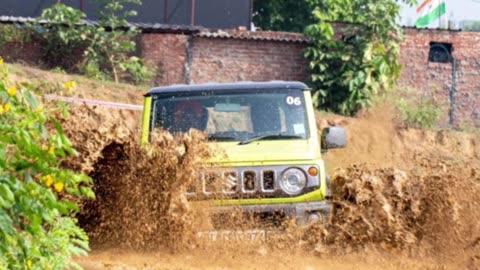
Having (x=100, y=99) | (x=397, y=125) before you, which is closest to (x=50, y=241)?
(x=100, y=99)

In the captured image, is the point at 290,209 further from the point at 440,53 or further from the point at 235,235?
the point at 440,53

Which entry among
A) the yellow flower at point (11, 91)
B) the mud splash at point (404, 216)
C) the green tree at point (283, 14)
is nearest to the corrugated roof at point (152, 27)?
the green tree at point (283, 14)

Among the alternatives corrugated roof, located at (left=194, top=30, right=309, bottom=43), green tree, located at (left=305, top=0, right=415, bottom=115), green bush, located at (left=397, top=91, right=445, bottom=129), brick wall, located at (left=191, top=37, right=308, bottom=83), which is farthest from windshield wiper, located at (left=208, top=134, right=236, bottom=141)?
corrugated roof, located at (left=194, top=30, right=309, bottom=43)

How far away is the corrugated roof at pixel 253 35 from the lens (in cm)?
2591

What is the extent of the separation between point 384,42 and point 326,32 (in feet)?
4.07

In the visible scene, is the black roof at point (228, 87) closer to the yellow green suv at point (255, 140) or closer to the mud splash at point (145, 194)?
the yellow green suv at point (255, 140)

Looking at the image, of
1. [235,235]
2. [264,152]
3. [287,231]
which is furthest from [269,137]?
[235,235]

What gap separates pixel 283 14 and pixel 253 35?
6167 millimetres

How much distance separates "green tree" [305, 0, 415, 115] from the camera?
82.3 ft

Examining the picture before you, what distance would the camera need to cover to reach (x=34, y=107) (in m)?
5.80

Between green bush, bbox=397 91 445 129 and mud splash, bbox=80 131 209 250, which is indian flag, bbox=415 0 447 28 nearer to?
green bush, bbox=397 91 445 129

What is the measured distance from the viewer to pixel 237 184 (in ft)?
32.1

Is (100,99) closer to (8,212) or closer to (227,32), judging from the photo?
(227,32)

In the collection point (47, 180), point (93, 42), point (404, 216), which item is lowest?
point (404, 216)
